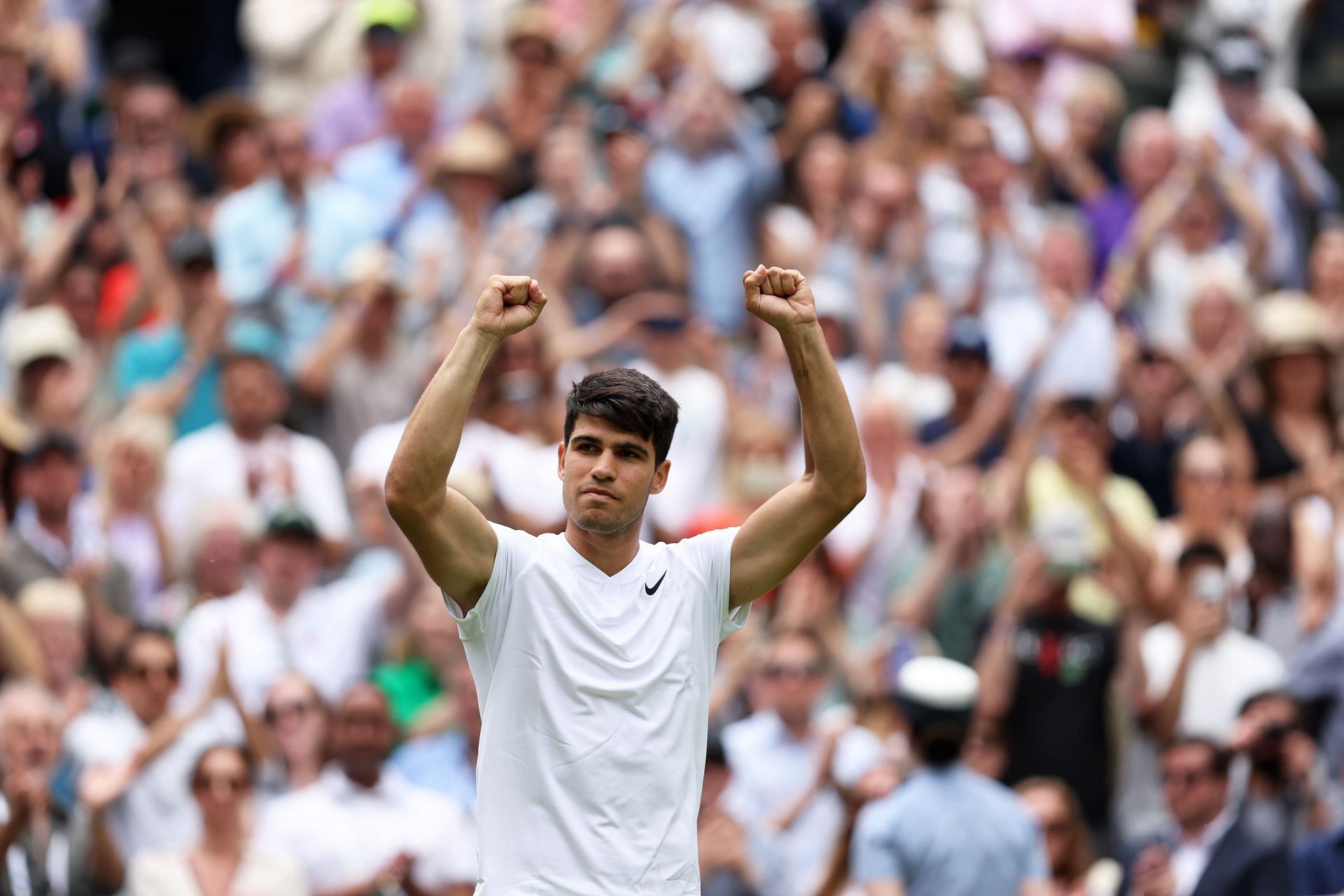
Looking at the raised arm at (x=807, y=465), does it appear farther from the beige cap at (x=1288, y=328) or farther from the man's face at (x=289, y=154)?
the man's face at (x=289, y=154)

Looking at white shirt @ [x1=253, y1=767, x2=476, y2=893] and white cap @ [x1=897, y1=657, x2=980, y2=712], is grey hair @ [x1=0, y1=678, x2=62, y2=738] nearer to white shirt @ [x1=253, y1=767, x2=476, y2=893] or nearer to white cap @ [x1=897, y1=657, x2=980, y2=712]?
white shirt @ [x1=253, y1=767, x2=476, y2=893]

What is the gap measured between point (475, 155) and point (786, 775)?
4.46 metres

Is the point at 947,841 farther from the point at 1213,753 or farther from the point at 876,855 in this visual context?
the point at 1213,753

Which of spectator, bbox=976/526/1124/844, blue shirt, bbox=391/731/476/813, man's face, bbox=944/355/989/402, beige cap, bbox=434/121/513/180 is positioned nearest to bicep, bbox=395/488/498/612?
blue shirt, bbox=391/731/476/813

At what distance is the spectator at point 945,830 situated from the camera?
802 cm

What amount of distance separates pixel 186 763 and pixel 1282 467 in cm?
569

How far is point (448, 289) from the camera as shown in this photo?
453 inches

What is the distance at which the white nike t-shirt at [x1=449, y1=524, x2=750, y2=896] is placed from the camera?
4.68m

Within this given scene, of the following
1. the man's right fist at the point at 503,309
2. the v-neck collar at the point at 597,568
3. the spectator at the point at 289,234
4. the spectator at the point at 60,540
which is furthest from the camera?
the spectator at the point at 289,234

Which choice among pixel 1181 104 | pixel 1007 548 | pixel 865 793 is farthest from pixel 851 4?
pixel 865 793

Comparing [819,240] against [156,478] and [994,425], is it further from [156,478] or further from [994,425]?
[156,478]

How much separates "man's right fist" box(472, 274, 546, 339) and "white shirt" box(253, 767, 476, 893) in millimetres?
4113

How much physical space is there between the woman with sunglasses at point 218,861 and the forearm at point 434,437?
155 inches

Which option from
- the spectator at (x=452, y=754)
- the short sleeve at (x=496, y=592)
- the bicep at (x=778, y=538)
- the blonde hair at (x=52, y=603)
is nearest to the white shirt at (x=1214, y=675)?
the spectator at (x=452, y=754)
